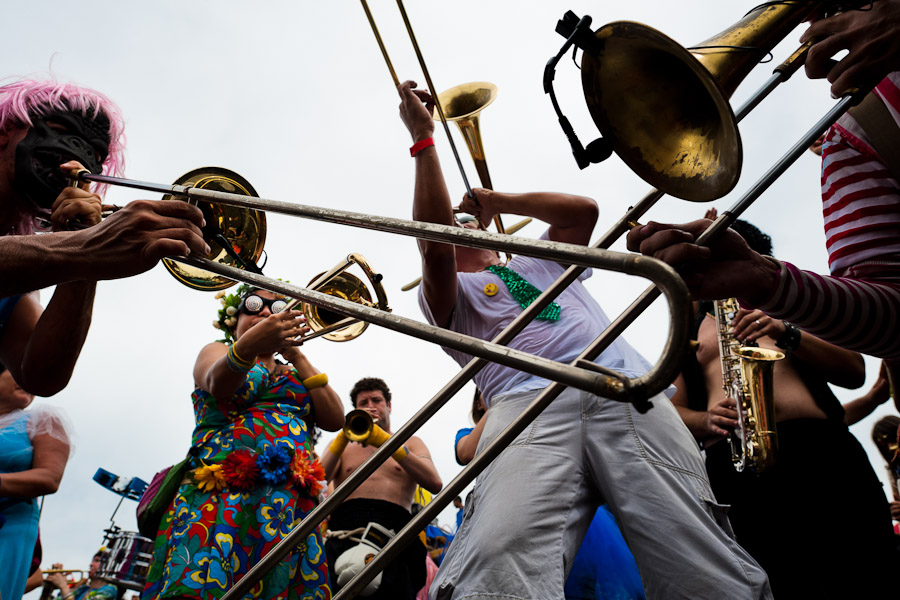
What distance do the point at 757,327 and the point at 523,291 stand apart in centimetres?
129

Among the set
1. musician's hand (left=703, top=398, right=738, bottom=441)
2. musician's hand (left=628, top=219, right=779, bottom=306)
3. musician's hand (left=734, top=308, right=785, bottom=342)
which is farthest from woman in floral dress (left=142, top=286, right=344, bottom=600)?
musician's hand (left=628, top=219, right=779, bottom=306)

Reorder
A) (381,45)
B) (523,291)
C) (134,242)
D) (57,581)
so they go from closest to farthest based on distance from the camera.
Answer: (134,242), (523,291), (381,45), (57,581)

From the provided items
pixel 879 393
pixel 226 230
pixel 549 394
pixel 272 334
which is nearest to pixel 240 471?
pixel 272 334

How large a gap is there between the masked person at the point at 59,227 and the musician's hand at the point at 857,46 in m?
1.56

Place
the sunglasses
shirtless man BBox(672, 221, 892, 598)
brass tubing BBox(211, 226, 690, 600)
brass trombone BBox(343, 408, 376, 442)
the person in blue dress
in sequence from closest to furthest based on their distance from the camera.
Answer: brass tubing BBox(211, 226, 690, 600) < the person in blue dress < shirtless man BBox(672, 221, 892, 598) < the sunglasses < brass trombone BBox(343, 408, 376, 442)

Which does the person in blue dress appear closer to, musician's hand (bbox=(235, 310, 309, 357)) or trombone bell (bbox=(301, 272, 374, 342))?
musician's hand (bbox=(235, 310, 309, 357))

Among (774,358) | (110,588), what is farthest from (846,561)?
(110,588)

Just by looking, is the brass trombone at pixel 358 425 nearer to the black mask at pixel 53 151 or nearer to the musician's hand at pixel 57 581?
the black mask at pixel 53 151

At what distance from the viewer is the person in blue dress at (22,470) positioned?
288cm

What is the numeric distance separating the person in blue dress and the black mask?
2.96ft

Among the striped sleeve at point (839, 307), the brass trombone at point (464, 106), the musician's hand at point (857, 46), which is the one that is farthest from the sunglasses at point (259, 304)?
the musician's hand at point (857, 46)

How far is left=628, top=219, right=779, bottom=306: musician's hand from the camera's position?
168 centimetres

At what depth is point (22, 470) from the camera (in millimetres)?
3484

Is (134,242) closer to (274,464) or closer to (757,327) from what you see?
(274,464)
